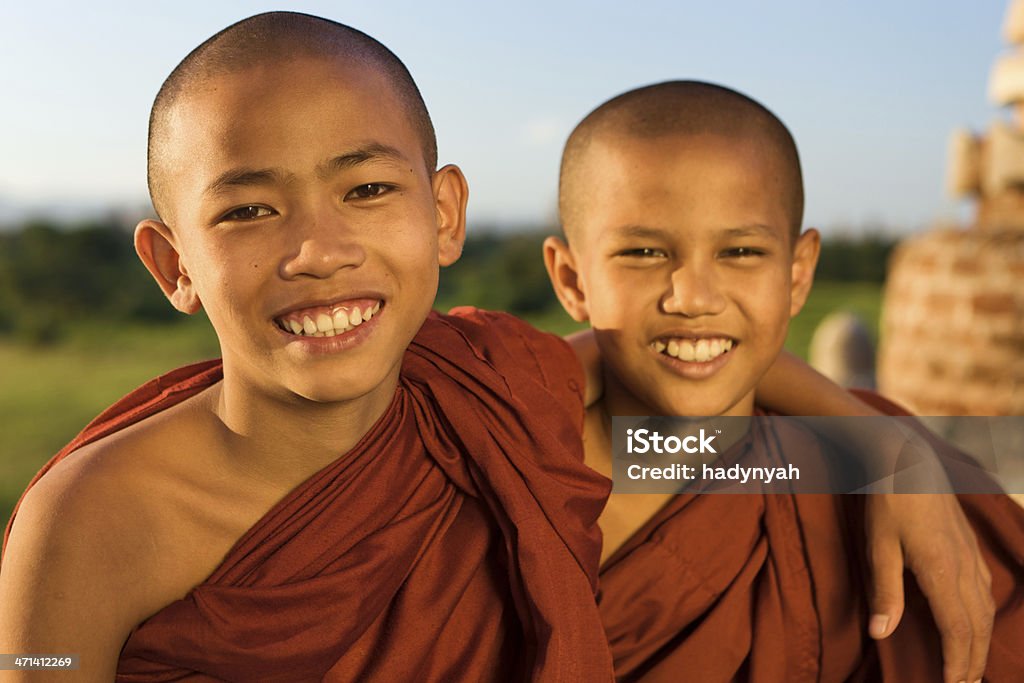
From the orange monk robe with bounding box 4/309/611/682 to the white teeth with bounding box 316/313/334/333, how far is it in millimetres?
303

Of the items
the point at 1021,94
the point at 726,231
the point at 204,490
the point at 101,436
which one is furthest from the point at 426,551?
the point at 1021,94

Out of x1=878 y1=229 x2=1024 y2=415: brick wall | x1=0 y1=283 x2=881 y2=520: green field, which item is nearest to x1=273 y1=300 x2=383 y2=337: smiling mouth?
x1=878 y1=229 x2=1024 y2=415: brick wall

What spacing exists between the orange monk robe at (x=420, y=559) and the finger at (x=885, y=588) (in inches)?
27.5

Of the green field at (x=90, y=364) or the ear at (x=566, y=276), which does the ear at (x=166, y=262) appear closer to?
the ear at (x=566, y=276)

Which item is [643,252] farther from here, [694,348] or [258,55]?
[258,55]

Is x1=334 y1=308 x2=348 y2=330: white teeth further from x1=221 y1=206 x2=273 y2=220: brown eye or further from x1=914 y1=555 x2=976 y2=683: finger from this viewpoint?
x1=914 y1=555 x2=976 y2=683: finger

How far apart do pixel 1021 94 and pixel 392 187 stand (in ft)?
21.6

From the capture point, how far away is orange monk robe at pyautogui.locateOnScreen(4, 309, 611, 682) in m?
1.66

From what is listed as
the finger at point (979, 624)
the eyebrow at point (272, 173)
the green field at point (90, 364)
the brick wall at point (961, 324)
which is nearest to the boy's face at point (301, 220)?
the eyebrow at point (272, 173)

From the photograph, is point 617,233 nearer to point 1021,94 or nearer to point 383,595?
point 383,595

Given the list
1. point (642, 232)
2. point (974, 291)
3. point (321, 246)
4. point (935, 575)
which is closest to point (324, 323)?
point (321, 246)

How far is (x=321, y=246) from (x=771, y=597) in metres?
1.46

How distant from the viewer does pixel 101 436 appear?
1854 mm

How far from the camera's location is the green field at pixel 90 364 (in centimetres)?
1072
